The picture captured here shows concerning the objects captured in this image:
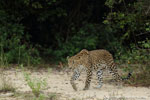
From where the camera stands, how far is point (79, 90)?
8.49 m

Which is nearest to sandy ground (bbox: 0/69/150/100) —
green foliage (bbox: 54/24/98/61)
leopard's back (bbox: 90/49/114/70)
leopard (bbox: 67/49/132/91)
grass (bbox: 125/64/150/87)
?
leopard (bbox: 67/49/132/91)

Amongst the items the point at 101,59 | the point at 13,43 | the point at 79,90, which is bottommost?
the point at 79,90

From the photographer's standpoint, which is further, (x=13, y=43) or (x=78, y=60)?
(x=13, y=43)

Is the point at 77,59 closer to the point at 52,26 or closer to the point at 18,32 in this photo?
the point at 18,32

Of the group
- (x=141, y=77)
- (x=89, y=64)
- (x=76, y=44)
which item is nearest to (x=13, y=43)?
(x=76, y=44)

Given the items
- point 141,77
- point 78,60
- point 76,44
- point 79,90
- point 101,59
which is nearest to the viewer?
point 79,90

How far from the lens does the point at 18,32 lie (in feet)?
41.9

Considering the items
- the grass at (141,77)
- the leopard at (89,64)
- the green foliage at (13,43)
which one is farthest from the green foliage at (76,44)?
the leopard at (89,64)

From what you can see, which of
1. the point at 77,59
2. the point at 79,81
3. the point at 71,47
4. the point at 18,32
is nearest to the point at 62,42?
the point at 71,47

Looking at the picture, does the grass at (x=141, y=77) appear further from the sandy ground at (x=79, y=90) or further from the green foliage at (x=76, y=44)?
the green foliage at (x=76, y=44)

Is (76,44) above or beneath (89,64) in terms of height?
beneath

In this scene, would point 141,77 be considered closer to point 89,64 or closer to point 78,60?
point 89,64

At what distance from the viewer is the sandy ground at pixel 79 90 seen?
7.42m

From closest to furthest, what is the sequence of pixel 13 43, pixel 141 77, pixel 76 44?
1. pixel 141 77
2. pixel 13 43
3. pixel 76 44
